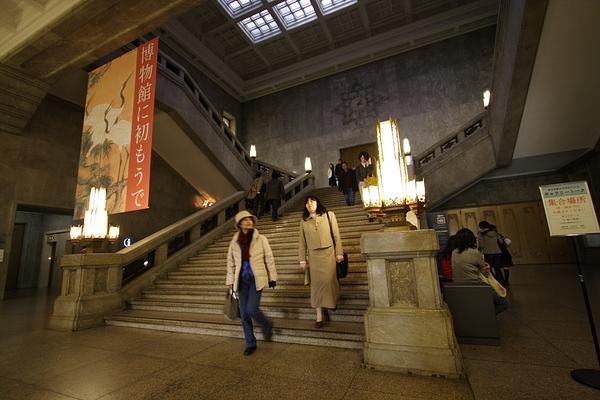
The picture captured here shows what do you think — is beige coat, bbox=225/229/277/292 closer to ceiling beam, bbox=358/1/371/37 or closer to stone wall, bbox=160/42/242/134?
stone wall, bbox=160/42/242/134

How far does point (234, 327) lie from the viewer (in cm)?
418

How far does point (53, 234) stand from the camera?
1199 cm

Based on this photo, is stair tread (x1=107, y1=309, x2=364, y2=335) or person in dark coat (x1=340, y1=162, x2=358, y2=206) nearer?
stair tread (x1=107, y1=309, x2=364, y2=335)

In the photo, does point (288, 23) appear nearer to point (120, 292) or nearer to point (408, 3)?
point (408, 3)

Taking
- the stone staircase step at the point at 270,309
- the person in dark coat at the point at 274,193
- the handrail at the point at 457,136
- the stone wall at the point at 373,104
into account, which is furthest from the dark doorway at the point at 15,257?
the handrail at the point at 457,136

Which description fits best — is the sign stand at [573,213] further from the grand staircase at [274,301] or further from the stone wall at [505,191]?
the stone wall at [505,191]

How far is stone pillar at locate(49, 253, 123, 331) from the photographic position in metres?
4.89

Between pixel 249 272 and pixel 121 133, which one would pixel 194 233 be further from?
pixel 249 272

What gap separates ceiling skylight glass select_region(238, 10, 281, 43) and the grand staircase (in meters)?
12.5

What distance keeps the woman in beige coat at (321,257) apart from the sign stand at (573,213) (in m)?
2.29

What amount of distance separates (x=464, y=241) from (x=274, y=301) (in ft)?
10.5

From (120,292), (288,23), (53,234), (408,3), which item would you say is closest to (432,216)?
(120,292)

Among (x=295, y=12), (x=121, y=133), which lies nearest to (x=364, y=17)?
(x=295, y=12)

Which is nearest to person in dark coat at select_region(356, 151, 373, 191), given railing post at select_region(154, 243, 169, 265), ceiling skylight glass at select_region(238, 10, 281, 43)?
railing post at select_region(154, 243, 169, 265)
